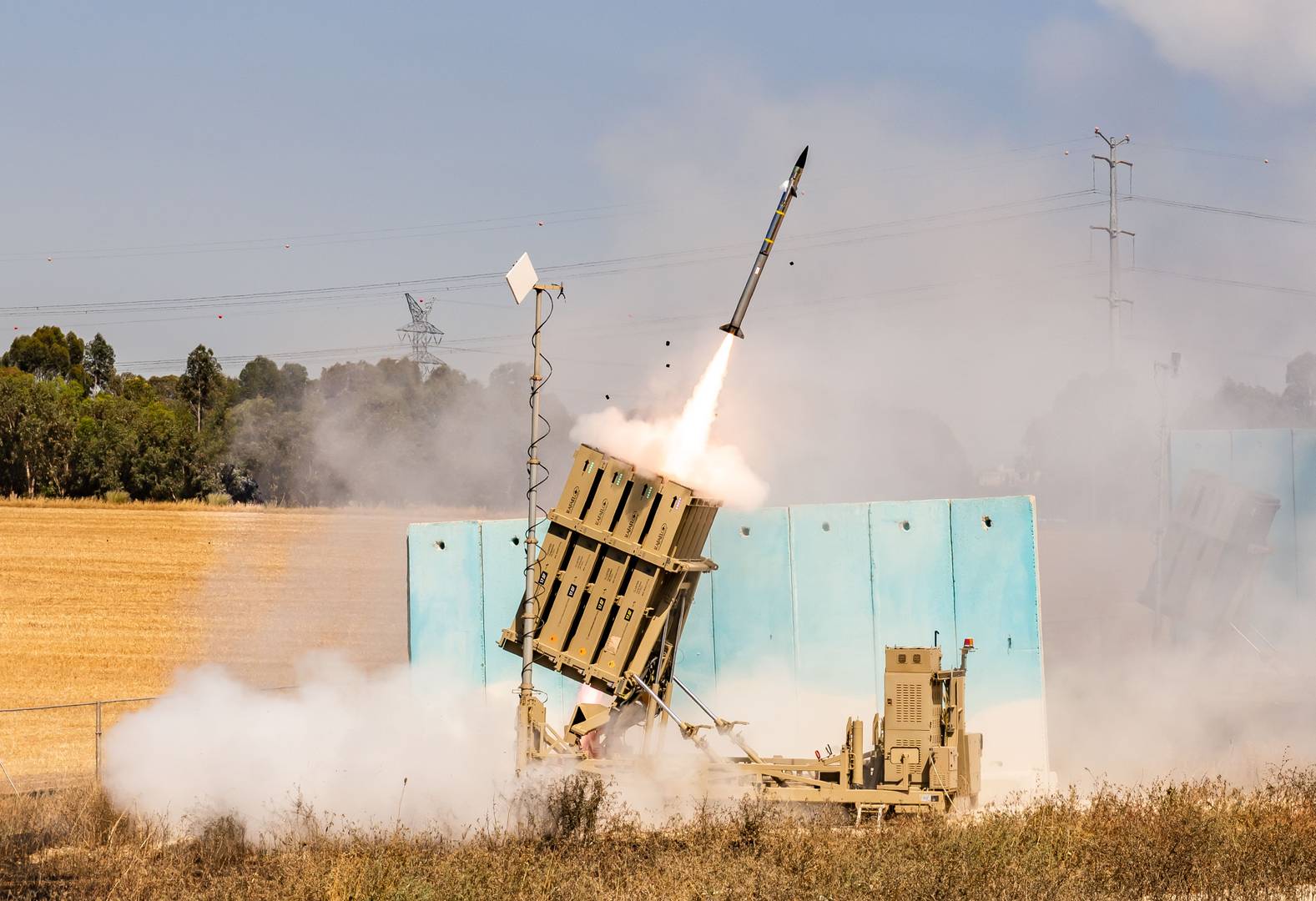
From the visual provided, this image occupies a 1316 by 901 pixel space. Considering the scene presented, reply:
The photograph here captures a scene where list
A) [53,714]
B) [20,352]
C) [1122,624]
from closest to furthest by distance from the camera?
[53,714]
[1122,624]
[20,352]

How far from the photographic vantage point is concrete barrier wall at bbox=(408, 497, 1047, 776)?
67.4ft

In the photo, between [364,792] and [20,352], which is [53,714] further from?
[20,352]

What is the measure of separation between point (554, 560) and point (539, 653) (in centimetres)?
116

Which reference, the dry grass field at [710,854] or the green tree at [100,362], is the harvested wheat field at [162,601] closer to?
the dry grass field at [710,854]

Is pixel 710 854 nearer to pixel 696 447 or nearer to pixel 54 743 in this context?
pixel 696 447

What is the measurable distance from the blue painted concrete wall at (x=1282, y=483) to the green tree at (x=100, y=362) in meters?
108

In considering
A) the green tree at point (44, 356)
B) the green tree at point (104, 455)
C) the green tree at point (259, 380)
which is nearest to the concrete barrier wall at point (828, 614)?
the green tree at point (104, 455)

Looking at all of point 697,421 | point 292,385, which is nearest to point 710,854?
point 697,421

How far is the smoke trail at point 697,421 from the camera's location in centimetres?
1839

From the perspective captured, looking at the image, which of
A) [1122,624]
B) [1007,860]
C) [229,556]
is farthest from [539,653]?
[229,556]

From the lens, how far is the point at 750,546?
21.5 meters

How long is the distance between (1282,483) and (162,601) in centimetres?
2974

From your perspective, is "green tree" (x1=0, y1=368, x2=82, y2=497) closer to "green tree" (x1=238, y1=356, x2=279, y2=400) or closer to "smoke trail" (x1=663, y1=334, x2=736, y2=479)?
"green tree" (x1=238, y1=356, x2=279, y2=400)

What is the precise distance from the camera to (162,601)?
40.4 metres
